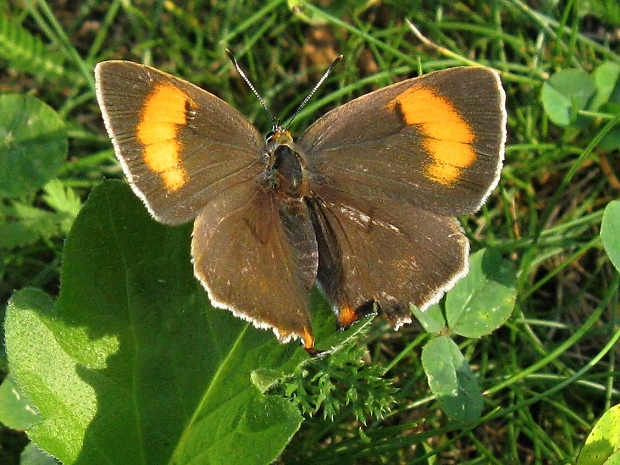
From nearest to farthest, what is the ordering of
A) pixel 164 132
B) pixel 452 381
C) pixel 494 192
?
pixel 164 132 < pixel 452 381 < pixel 494 192

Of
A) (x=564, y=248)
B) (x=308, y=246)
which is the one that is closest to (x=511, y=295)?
(x=564, y=248)

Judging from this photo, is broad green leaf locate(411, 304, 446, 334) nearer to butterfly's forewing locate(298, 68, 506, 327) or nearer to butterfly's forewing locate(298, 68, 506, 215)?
butterfly's forewing locate(298, 68, 506, 327)

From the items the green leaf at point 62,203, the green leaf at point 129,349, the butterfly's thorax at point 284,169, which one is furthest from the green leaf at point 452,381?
the green leaf at point 62,203

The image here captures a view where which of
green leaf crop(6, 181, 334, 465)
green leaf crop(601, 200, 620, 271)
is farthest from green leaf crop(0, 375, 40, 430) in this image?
green leaf crop(601, 200, 620, 271)

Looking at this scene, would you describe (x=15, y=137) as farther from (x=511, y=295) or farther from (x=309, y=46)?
(x=511, y=295)

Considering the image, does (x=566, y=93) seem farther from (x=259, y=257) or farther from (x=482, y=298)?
(x=259, y=257)

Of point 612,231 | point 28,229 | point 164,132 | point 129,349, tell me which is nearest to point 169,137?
point 164,132
